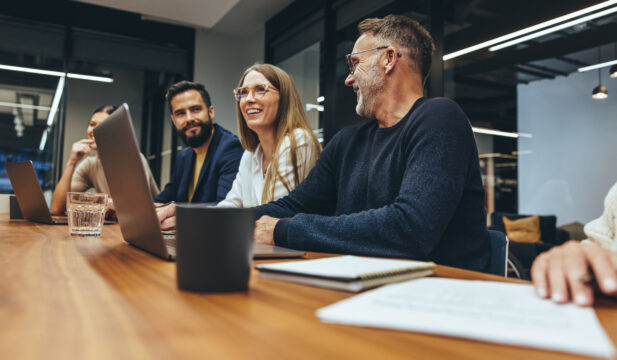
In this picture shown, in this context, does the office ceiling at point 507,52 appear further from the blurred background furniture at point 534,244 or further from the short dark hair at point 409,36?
the short dark hair at point 409,36

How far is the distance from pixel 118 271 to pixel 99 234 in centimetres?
67

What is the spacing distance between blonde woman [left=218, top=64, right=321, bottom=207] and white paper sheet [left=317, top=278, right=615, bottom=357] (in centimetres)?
147

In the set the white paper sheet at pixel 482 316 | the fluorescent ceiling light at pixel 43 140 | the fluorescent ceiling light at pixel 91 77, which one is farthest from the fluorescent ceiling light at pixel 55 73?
the white paper sheet at pixel 482 316

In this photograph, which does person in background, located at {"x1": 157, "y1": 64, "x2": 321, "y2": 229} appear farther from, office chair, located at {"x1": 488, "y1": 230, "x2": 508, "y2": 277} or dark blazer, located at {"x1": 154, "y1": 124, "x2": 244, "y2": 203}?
office chair, located at {"x1": 488, "y1": 230, "x2": 508, "y2": 277}

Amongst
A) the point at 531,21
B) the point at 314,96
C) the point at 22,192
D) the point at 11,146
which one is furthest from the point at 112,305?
the point at 11,146

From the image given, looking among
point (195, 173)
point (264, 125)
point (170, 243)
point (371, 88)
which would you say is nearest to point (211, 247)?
point (170, 243)

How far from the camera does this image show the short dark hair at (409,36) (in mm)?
1516

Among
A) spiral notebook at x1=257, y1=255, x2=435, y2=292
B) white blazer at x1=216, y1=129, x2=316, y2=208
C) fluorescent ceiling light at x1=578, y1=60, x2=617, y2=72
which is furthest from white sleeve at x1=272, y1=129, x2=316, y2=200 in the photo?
fluorescent ceiling light at x1=578, y1=60, x2=617, y2=72

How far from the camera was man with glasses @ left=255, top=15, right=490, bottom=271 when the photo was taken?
3.19ft

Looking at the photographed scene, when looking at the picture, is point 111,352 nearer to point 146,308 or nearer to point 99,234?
point 146,308

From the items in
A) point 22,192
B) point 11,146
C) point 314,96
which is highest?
point 314,96

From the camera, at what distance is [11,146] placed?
15.4 feet

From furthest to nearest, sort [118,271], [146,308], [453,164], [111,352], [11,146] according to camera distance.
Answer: [11,146] → [453,164] → [118,271] → [146,308] → [111,352]

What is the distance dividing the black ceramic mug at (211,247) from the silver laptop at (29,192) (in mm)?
1326
